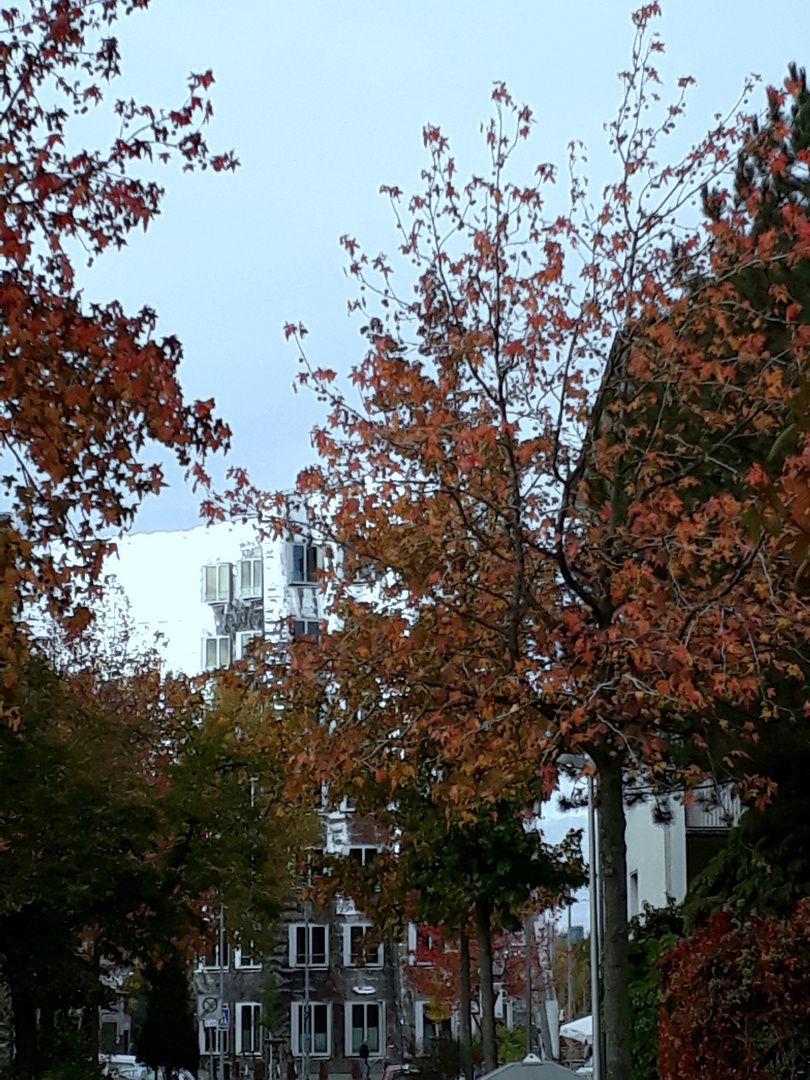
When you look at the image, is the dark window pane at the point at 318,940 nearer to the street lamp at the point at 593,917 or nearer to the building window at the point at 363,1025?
the building window at the point at 363,1025

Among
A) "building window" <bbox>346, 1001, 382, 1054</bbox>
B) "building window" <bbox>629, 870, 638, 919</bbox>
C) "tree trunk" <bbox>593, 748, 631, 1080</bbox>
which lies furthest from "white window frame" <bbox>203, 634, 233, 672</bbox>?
"tree trunk" <bbox>593, 748, 631, 1080</bbox>

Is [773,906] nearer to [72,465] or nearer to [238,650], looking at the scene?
[72,465]

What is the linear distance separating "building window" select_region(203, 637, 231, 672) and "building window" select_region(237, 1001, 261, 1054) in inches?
819

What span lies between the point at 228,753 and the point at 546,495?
19.7m

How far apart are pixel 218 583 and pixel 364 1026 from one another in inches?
1077

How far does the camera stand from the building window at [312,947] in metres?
80.0

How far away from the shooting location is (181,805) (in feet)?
113

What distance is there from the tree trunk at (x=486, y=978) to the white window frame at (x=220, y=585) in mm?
65168

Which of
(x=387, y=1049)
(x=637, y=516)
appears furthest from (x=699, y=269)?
(x=387, y=1049)

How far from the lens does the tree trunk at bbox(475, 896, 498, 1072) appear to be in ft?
101

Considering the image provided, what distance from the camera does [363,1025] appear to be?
7919cm

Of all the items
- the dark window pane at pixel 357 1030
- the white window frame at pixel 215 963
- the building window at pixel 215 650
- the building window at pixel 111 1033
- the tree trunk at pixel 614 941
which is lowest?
the building window at pixel 111 1033

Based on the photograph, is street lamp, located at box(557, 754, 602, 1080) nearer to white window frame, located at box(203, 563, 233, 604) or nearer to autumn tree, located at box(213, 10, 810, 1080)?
autumn tree, located at box(213, 10, 810, 1080)

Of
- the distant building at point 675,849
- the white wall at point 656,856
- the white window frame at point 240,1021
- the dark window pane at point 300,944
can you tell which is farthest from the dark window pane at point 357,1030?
the distant building at point 675,849
